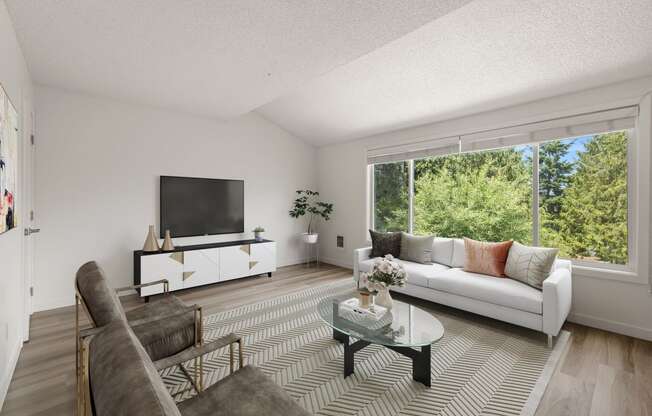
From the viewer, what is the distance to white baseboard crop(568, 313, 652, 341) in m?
2.66

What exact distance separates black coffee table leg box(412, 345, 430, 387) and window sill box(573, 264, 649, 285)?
216 cm

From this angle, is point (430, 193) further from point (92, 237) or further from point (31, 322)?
point (31, 322)

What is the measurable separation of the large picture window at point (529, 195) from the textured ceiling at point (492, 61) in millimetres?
665

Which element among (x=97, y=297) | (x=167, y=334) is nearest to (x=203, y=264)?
(x=167, y=334)

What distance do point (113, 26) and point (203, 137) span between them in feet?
7.45

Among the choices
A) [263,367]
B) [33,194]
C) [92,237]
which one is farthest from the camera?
[92,237]

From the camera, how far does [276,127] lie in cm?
534

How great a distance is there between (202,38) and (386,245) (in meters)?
3.14

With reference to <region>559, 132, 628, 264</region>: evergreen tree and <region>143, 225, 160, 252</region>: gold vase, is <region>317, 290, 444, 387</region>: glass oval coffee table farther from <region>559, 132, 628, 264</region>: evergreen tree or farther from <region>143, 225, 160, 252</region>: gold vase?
<region>143, 225, 160, 252</region>: gold vase

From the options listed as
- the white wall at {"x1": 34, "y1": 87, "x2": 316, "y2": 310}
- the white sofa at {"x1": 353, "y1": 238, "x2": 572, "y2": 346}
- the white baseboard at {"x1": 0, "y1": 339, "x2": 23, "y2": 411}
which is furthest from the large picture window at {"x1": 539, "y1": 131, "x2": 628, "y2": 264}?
the white baseboard at {"x1": 0, "y1": 339, "x2": 23, "y2": 411}

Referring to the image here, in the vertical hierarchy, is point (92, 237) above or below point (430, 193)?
below

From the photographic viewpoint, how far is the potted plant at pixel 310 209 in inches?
213

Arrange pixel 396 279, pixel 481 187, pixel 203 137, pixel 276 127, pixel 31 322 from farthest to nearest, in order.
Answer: pixel 276 127 → pixel 203 137 → pixel 481 187 → pixel 31 322 → pixel 396 279

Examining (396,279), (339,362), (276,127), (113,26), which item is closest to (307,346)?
(339,362)
